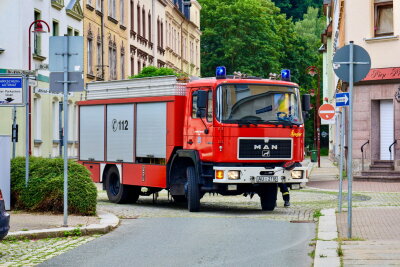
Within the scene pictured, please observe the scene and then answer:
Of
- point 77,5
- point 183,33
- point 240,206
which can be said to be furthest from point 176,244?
point 183,33

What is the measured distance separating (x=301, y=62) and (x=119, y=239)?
7923cm

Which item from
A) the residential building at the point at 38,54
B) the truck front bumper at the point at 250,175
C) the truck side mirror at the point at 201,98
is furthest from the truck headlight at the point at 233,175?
the residential building at the point at 38,54

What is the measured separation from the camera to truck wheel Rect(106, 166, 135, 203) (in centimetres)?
2394

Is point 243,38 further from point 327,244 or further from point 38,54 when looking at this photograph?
point 327,244

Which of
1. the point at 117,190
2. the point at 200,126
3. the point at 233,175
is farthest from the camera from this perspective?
the point at 117,190

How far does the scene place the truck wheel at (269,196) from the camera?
70.1 ft

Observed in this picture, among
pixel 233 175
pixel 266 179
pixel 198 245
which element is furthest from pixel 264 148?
pixel 198 245

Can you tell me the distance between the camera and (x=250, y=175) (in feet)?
67.6

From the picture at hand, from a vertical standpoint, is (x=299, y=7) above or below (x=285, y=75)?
above

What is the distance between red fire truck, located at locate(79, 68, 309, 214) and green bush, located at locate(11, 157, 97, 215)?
317 cm

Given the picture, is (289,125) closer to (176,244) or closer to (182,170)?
(182,170)

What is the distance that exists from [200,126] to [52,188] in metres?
3.91

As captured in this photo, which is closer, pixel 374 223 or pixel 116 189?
pixel 374 223

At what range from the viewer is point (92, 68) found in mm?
49375
